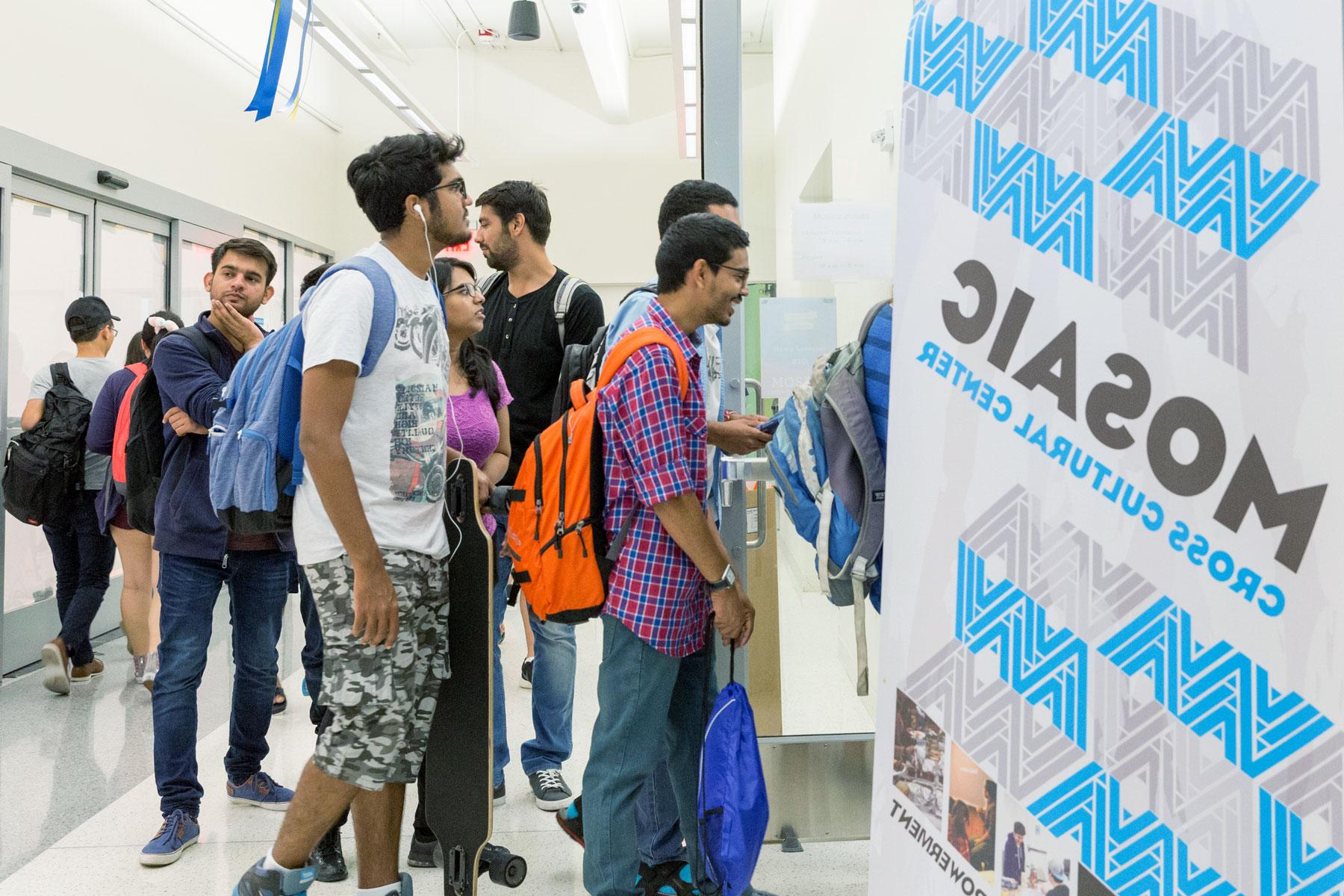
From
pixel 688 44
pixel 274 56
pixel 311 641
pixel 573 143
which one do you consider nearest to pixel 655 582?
pixel 311 641

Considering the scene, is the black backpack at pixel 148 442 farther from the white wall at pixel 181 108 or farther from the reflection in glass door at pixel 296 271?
the reflection in glass door at pixel 296 271

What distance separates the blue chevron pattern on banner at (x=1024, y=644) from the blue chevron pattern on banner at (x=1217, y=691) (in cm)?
4

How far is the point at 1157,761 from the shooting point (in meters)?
1.04

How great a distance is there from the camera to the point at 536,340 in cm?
297

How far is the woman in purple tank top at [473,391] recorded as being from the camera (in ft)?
8.10

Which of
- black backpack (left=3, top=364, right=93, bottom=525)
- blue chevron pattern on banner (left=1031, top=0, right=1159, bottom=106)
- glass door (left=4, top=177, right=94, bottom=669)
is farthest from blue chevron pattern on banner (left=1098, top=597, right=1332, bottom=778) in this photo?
glass door (left=4, top=177, right=94, bottom=669)

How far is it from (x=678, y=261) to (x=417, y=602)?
0.84 meters

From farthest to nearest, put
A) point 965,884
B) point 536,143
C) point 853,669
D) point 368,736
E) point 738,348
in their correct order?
point 536,143 → point 853,669 → point 738,348 → point 368,736 → point 965,884

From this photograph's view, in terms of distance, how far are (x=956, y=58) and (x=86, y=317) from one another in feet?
15.2

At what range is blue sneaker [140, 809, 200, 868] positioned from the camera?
8.68 ft

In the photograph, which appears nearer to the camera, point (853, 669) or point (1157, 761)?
point (1157, 761)

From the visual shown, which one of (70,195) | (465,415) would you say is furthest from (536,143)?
(465,415)

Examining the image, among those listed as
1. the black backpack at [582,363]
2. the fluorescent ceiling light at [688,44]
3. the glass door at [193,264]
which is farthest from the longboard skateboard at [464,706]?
the glass door at [193,264]

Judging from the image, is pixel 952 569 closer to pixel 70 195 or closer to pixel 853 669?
pixel 853 669
